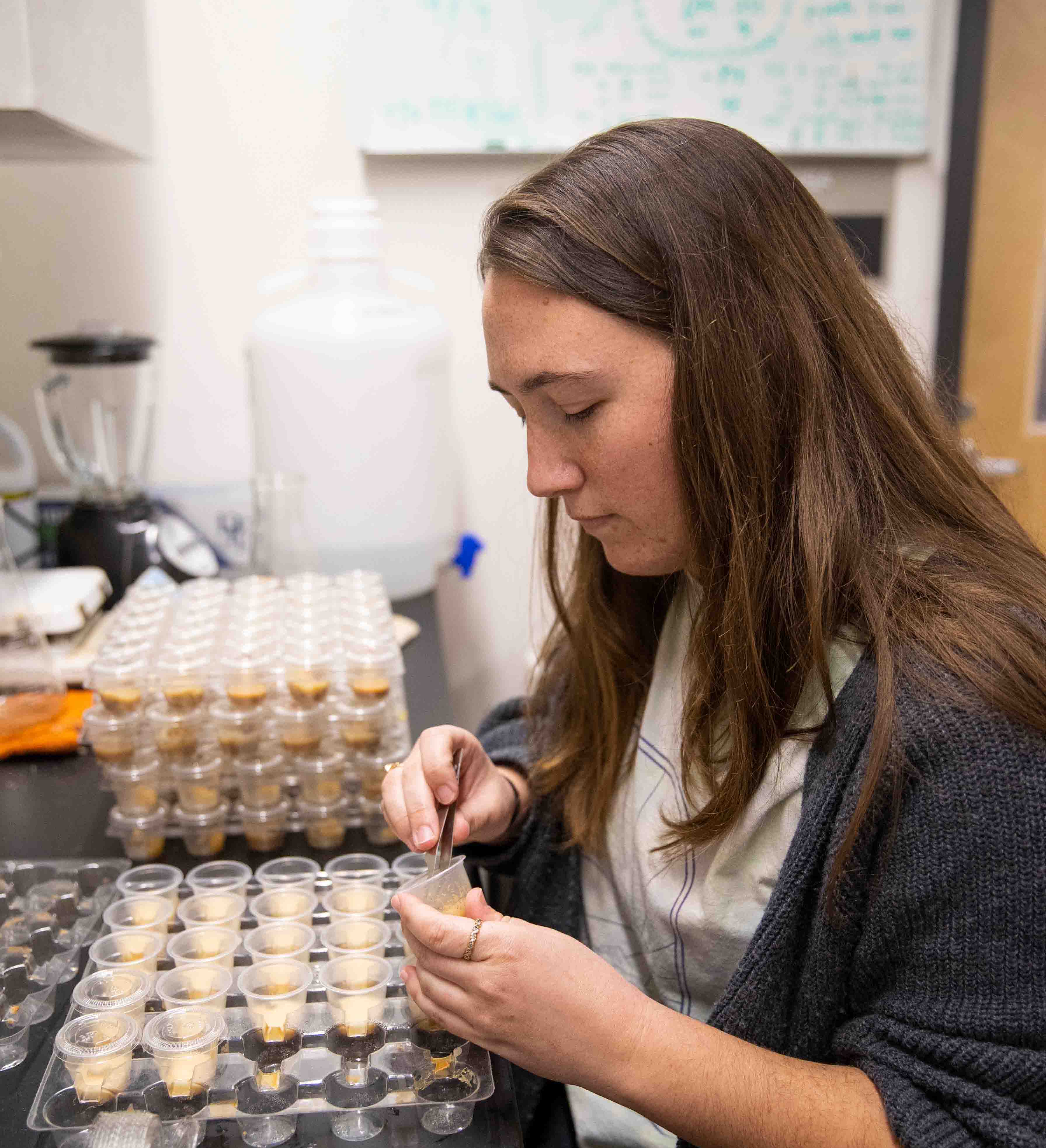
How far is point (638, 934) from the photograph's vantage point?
103 cm

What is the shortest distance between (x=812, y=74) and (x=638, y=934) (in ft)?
5.77

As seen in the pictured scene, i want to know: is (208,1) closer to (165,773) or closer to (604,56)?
(604,56)

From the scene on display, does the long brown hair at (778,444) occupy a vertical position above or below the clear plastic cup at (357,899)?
above

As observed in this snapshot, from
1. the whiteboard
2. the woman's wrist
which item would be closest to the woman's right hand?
the woman's wrist

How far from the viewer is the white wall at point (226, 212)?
6.48ft

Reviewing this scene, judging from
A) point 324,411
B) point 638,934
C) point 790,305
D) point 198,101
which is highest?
point 198,101

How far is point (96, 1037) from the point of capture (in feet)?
2.44

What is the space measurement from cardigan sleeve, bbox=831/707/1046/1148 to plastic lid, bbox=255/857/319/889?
1.65 ft

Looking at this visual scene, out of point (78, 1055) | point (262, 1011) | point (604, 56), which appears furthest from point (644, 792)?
point (604, 56)

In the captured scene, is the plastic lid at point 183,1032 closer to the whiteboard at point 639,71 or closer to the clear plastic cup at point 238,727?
the clear plastic cup at point 238,727

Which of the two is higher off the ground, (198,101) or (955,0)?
(955,0)

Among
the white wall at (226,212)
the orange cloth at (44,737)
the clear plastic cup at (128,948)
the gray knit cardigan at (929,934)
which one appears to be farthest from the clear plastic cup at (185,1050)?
the white wall at (226,212)

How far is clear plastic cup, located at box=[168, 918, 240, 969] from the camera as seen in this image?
0.85 metres

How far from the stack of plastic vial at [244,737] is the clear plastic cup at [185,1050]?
0.35 m
